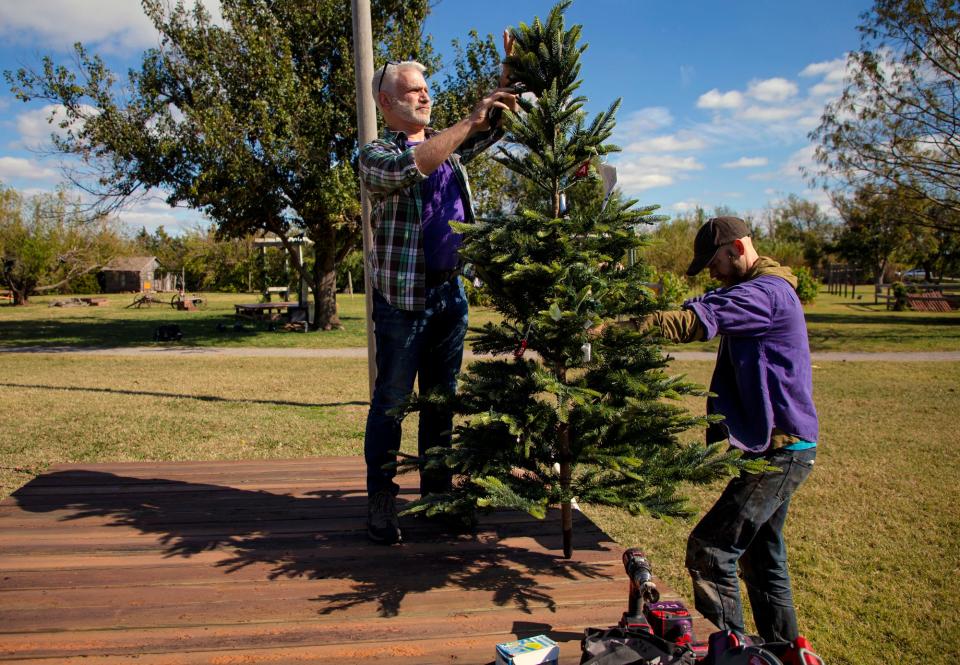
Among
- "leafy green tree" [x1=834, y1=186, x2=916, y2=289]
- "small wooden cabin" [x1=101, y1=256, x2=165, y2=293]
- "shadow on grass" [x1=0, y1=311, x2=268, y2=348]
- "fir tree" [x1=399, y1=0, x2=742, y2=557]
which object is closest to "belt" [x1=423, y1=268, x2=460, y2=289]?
"fir tree" [x1=399, y1=0, x2=742, y2=557]

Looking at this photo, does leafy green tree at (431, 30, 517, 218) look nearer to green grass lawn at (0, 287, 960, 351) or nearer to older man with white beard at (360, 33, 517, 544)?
green grass lawn at (0, 287, 960, 351)

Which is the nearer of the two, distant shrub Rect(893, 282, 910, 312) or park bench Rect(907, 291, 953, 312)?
park bench Rect(907, 291, 953, 312)

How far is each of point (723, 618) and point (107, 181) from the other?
2101 centimetres

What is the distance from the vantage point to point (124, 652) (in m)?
2.40

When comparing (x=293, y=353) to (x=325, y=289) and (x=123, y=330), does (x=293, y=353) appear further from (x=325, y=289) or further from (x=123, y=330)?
(x=123, y=330)

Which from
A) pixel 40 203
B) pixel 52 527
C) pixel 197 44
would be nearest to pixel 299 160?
pixel 197 44

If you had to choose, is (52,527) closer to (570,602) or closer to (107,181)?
(570,602)

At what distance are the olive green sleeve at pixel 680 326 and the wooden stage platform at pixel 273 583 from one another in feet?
3.61

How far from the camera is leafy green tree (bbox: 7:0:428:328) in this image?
1786 centimetres

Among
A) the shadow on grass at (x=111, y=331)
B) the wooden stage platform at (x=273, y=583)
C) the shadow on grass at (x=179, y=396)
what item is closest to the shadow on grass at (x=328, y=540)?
A: the wooden stage platform at (x=273, y=583)

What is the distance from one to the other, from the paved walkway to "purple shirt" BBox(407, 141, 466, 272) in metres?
10.8

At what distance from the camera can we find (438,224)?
3.32 meters

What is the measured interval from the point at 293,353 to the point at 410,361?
14094mm

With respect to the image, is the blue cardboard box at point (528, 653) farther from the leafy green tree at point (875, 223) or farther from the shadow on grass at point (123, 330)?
the leafy green tree at point (875, 223)
